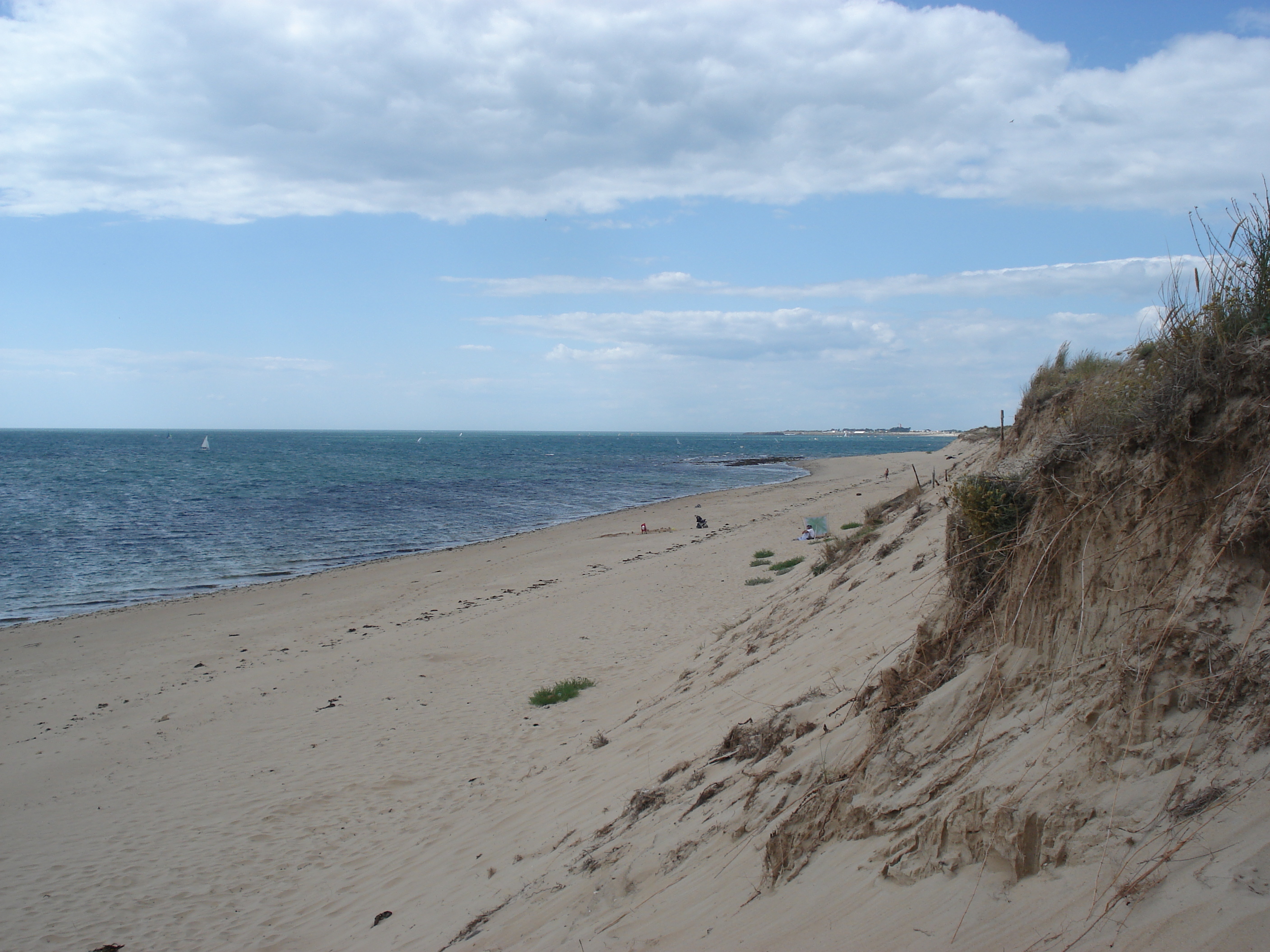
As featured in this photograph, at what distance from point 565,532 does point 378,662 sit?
17.1 m

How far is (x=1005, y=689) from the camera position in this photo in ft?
12.1

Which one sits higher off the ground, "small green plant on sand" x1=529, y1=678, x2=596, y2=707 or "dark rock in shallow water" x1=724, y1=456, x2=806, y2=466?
"dark rock in shallow water" x1=724, y1=456, x2=806, y2=466

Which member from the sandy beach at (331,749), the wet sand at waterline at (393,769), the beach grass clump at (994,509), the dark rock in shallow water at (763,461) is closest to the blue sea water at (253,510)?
the dark rock in shallow water at (763,461)

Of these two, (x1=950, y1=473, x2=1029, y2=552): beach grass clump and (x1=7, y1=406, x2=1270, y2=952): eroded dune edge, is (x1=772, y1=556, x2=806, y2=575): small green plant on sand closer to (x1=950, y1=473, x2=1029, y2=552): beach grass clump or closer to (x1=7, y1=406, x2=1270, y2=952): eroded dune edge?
(x1=7, y1=406, x2=1270, y2=952): eroded dune edge

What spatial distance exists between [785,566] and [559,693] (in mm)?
7461

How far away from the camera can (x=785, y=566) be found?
614 inches

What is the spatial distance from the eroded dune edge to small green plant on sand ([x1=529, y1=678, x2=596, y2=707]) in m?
0.23

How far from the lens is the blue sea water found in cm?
2225

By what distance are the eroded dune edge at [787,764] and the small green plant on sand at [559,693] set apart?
225 mm

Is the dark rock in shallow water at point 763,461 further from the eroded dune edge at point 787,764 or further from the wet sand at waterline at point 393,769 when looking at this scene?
the eroded dune edge at point 787,764

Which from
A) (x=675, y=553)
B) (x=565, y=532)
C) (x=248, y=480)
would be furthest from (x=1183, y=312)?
(x=248, y=480)

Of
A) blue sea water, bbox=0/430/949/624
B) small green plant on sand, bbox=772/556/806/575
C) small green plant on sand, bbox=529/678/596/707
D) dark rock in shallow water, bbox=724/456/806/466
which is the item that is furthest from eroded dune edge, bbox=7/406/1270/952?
dark rock in shallow water, bbox=724/456/806/466

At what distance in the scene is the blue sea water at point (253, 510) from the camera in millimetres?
22250

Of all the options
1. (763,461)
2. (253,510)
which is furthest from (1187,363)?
(763,461)
